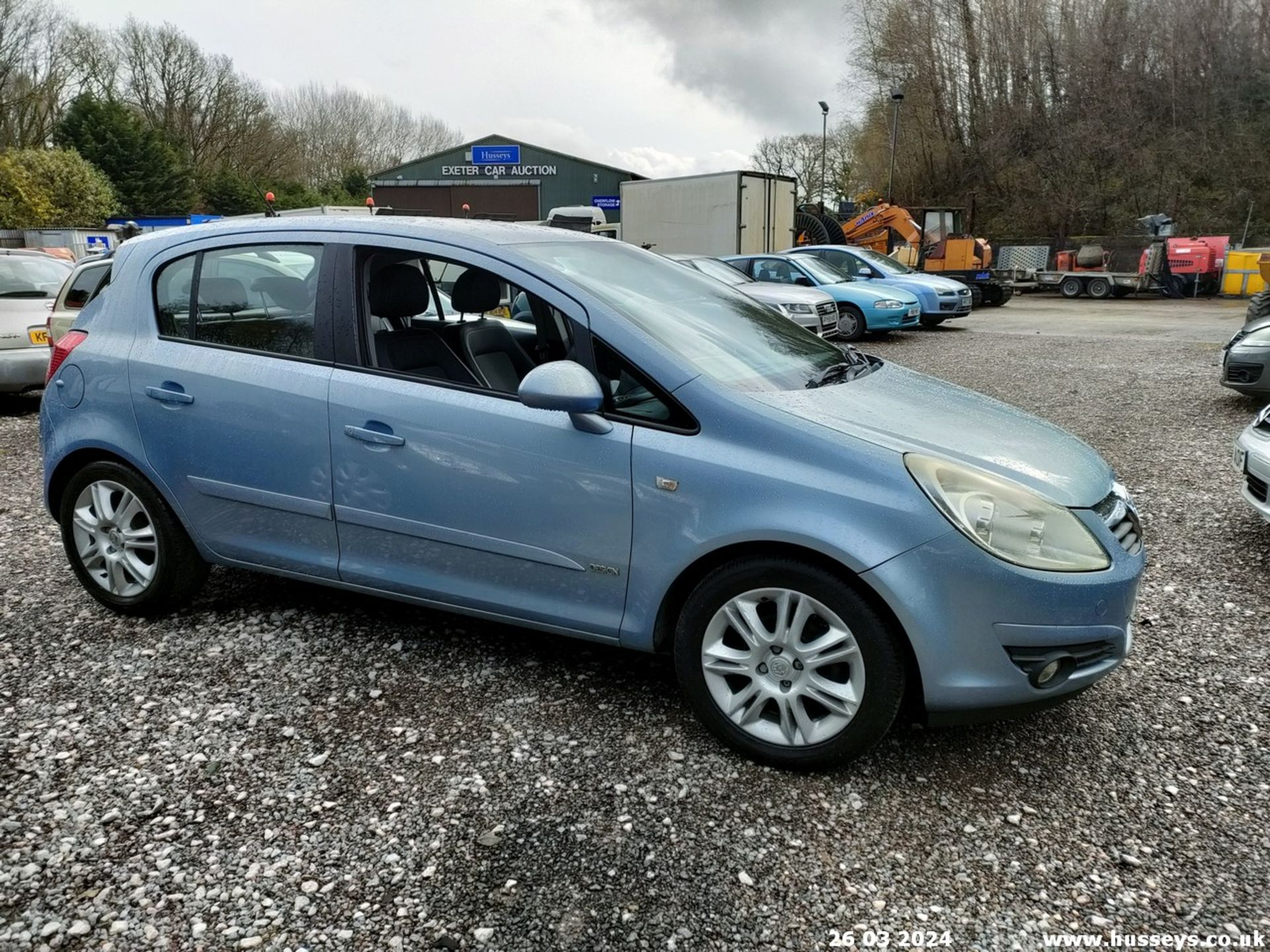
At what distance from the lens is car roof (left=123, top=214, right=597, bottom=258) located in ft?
10.9

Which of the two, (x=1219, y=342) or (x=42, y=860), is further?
(x=1219, y=342)

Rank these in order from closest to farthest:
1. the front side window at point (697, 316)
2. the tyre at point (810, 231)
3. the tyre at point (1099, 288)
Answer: the front side window at point (697, 316)
the tyre at point (1099, 288)
the tyre at point (810, 231)

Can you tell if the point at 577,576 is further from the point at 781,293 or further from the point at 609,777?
the point at 781,293

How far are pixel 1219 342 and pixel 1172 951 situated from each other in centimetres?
1502

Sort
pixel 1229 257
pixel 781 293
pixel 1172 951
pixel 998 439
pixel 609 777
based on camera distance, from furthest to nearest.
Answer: pixel 1229 257 → pixel 781 293 → pixel 998 439 → pixel 609 777 → pixel 1172 951

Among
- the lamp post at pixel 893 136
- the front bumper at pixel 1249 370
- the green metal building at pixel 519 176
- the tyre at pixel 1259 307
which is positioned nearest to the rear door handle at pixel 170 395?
the front bumper at pixel 1249 370

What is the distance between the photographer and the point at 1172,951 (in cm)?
211

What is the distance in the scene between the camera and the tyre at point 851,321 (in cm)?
1534

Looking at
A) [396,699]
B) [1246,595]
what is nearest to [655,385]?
[396,699]

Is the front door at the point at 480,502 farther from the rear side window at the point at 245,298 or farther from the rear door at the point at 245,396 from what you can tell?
the rear side window at the point at 245,298

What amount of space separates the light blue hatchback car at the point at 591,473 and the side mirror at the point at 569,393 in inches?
0.4

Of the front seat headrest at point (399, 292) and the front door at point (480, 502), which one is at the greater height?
the front seat headrest at point (399, 292)

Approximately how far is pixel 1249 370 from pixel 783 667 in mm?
7214

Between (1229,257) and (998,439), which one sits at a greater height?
(1229,257)
